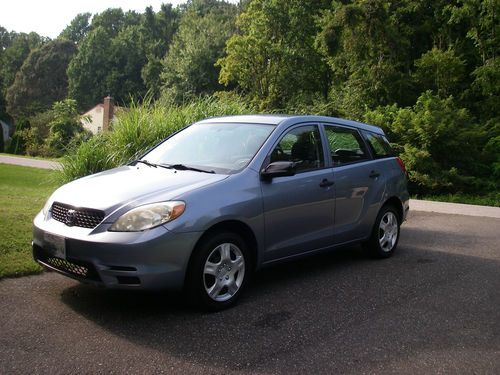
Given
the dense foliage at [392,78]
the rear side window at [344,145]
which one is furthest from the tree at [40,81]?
the rear side window at [344,145]

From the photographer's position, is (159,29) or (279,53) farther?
(159,29)

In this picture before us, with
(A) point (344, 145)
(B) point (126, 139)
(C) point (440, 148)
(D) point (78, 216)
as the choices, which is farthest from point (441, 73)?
(D) point (78, 216)

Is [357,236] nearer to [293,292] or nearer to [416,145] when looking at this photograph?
[293,292]

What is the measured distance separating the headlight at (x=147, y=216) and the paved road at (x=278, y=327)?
30.1 inches

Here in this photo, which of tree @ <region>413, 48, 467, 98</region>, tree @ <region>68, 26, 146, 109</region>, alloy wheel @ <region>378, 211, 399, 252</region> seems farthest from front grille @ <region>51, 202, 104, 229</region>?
tree @ <region>68, 26, 146, 109</region>

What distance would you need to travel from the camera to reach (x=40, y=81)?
8356 centimetres

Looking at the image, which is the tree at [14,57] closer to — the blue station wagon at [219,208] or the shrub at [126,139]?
the shrub at [126,139]

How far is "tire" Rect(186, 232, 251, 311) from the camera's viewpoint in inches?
182

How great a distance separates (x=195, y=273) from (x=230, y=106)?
8.64 metres

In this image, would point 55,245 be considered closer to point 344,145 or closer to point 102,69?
point 344,145

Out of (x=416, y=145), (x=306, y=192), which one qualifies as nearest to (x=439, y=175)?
(x=416, y=145)

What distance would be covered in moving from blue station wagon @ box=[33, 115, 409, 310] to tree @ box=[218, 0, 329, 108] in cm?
2534

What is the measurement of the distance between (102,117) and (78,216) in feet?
180

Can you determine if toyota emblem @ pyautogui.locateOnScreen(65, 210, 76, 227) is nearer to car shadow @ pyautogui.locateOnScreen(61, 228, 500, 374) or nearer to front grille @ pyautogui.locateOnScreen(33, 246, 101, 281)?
front grille @ pyautogui.locateOnScreen(33, 246, 101, 281)
